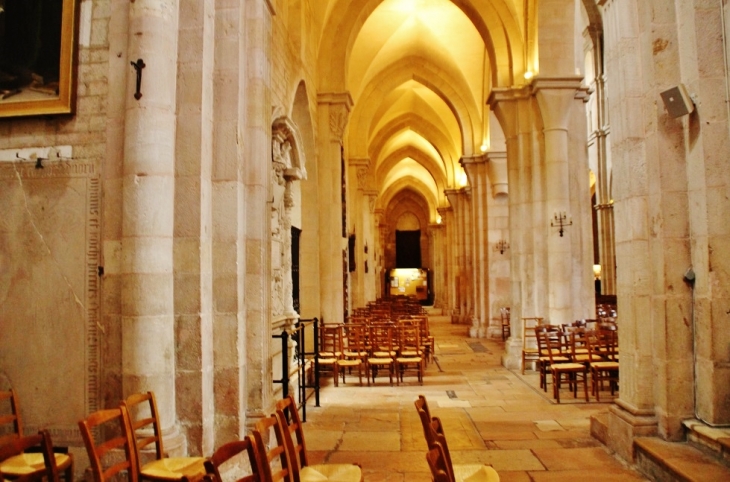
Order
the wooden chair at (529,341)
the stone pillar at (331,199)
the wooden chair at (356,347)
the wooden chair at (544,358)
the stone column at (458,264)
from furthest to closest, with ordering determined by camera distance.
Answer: the stone column at (458,264) < the stone pillar at (331,199) < the wooden chair at (529,341) < the wooden chair at (356,347) < the wooden chair at (544,358)

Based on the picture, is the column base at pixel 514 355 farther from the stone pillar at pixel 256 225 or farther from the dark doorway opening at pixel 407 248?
the dark doorway opening at pixel 407 248

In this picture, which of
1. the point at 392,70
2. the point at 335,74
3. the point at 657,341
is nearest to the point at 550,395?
the point at 657,341

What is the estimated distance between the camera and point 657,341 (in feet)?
14.7

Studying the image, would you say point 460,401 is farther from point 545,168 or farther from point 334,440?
point 545,168

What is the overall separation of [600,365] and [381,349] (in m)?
3.54

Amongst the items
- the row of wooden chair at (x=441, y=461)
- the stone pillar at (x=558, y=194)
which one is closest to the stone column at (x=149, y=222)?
the row of wooden chair at (x=441, y=461)

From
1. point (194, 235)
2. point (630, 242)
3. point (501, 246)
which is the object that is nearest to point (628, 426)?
point (630, 242)

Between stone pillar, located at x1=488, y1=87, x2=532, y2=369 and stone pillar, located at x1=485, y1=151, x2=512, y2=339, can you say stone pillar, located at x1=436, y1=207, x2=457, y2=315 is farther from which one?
stone pillar, located at x1=488, y1=87, x2=532, y2=369

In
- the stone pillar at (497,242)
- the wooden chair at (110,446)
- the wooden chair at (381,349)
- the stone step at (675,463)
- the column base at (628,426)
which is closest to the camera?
the wooden chair at (110,446)

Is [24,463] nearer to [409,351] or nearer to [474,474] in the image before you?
[474,474]

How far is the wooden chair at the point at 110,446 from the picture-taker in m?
2.92

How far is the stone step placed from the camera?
12.2 ft

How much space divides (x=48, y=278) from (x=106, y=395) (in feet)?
3.27

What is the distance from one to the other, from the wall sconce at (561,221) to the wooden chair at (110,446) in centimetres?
781
